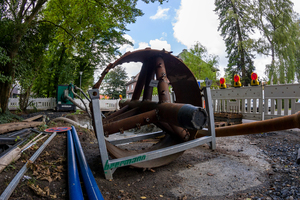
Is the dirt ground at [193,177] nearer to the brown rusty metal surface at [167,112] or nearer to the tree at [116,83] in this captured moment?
the brown rusty metal surface at [167,112]

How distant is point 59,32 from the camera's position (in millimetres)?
10539

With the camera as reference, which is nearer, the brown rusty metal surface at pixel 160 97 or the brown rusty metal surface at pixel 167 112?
the brown rusty metal surface at pixel 167 112

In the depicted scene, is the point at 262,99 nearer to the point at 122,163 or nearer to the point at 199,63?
the point at 122,163

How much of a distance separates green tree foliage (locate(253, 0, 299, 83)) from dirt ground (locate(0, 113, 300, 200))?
16.9 m

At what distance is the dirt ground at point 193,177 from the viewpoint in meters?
2.06

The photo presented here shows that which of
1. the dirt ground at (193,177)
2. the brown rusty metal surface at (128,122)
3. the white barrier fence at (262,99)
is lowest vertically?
the dirt ground at (193,177)

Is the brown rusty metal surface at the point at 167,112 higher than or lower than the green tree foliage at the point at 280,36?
lower

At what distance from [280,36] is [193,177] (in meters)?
19.5

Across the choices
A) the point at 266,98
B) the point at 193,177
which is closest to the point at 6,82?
the point at 193,177

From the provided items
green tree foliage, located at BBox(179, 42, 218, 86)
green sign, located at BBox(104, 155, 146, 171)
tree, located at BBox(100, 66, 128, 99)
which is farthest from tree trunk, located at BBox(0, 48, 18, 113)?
tree, located at BBox(100, 66, 128, 99)

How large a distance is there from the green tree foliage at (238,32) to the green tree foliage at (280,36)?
157 centimetres

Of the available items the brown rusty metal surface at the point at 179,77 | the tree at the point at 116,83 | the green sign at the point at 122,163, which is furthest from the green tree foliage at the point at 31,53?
the tree at the point at 116,83

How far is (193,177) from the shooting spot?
101 inches

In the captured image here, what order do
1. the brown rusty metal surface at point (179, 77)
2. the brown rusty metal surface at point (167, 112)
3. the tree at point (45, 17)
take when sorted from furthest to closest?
the tree at point (45, 17)
the brown rusty metal surface at point (179, 77)
the brown rusty metal surface at point (167, 112)
